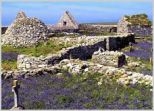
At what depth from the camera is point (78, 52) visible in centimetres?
3406

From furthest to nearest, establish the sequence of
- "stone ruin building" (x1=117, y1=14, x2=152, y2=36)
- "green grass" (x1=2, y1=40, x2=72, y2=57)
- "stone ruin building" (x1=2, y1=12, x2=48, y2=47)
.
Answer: "stone ruin building" (x1=117, y1=14, x2=152, y2=36) → "stone ruin building" (x1=2, y1=12, x2=48, y2=47) → "green grass" (x1=2, y1=40, x2=72, y2=57)

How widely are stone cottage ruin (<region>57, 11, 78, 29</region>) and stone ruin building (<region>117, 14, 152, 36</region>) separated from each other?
5.20m

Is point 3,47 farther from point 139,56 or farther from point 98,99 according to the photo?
point 98,99

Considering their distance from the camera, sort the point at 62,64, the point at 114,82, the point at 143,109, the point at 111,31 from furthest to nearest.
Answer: the point at 111,31
the point at 62,64
the point at 114,82
the point at 143,109

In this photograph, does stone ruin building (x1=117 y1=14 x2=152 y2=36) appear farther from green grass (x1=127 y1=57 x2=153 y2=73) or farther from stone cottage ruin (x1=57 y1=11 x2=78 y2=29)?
green grass (x1=127 y1=57 x2=153 y2=73)

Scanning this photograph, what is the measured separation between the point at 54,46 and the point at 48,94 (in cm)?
1829

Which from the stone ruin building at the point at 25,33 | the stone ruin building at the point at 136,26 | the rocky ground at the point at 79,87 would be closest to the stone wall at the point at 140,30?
the stone ruin building at the point at 136,26

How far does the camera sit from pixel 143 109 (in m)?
19.5

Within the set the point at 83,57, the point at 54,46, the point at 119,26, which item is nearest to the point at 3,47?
the point at 54,46

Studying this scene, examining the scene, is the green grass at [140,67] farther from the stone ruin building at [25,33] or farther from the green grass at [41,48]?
the stone ruin building at [25,33]

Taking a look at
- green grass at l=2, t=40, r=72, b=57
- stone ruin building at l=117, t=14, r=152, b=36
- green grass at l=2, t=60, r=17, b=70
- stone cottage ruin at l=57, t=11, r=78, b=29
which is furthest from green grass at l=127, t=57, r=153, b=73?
stone cottage ruin at l=57, t=11, r=78, b=29

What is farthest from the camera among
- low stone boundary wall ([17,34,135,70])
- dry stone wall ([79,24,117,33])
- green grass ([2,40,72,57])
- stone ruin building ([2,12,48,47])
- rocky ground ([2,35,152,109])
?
dry stone wall ([79,24,117,33])

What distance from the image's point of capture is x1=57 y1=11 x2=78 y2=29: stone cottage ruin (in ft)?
193

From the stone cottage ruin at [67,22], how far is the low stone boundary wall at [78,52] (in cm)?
1144
